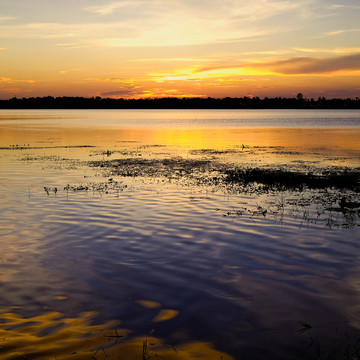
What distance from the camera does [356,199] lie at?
19984mm

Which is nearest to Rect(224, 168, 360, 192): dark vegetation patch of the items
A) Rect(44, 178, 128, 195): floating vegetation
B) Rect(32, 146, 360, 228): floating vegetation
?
Rect(32, 146, 360, 228): floating vegetation

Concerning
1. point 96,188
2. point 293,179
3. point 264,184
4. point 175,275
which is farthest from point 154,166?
point 175,275

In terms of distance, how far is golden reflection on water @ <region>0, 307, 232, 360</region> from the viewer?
273 inches

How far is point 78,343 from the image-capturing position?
725 cm

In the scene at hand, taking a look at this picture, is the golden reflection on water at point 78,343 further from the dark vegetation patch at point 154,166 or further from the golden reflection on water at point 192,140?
the golden reflection on water at point 192,140

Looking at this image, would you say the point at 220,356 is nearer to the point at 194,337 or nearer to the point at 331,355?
the point at 194,337

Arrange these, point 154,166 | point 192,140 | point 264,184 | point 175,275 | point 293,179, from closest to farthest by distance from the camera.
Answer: point 175,275
point 264,184
point 293,179
point 154,166
point 192,140

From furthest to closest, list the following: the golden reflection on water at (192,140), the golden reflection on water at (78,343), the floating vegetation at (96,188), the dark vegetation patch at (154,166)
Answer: the golden reflection on water at (192,140) < the dark vegetation patch at (154,166) < the floating vegetation at (96,188) < the golden reflection on water at (78,343)

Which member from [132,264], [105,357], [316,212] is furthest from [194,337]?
[316,212]

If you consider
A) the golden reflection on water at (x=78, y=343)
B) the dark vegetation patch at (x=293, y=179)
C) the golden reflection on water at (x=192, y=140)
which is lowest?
the golden reflection on water at (x=78, y=343)

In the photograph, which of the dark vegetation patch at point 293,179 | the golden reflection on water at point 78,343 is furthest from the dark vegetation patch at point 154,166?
the golden reflection on water at point 78,343

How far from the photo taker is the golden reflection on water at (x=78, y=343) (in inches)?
273

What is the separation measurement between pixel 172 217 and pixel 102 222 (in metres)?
3.04

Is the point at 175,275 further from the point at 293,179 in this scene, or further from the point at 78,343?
the point at 293,179
